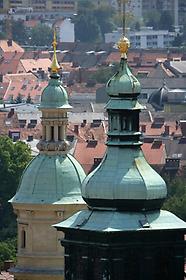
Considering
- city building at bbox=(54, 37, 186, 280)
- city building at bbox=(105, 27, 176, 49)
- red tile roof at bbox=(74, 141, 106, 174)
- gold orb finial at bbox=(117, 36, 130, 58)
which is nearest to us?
city building at bbox=(54, 37, 186, 280)

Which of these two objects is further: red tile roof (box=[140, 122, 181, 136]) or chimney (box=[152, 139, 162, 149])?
red tile roof (box=[140, 122, 181, 136])

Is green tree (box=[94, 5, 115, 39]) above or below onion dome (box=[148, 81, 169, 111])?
below

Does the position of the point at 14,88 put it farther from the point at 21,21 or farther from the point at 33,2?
the point at 33,2

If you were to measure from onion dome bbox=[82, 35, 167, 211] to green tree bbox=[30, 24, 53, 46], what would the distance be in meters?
138

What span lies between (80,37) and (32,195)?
135m

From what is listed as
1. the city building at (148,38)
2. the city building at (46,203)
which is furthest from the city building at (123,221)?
the city building at (148,38)

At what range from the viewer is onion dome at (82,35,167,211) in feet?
75.2

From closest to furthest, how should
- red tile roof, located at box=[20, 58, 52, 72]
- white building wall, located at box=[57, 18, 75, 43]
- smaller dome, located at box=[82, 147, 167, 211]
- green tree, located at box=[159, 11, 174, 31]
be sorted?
smaller dome, located at box=[82, 147, 167, 211]
red tile roof, located at box=[20, 58, 52, 72]
white building wall, located at box=[57, 18, 75, 43]
green tree, located at box=[159, 11, 174, 31]

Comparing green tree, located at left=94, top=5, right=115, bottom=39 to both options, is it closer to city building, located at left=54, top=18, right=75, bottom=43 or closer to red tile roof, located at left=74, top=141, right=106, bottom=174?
city building, located at left=54, top=18, right=75, bottom=43

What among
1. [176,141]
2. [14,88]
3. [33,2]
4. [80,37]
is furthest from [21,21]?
[176,141]

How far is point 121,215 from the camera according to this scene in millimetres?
22859

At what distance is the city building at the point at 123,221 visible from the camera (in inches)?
891

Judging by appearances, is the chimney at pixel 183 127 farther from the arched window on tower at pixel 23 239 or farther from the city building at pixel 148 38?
the city building at pixel 148 38

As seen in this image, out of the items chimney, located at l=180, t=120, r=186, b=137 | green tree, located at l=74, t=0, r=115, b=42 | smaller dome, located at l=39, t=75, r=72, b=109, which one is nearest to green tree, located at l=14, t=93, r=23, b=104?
chimney, located at l=180, t=120, r=186, b=137
